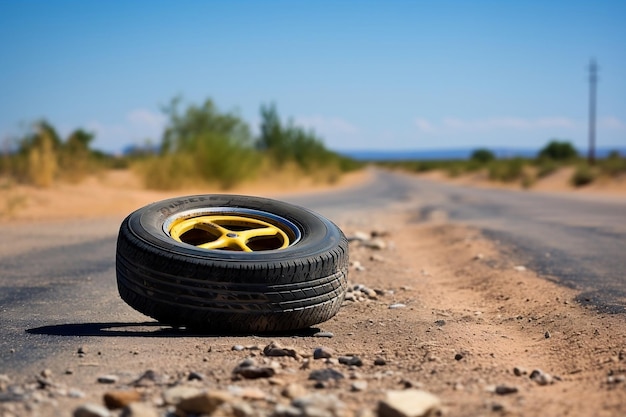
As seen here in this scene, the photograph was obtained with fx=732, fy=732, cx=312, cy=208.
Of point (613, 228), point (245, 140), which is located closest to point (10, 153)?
point (245, 140)

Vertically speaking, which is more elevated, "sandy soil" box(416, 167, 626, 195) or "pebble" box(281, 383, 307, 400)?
"pebble" box(281, 383, 307, 400)

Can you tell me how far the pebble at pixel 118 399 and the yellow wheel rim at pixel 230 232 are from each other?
2.30m

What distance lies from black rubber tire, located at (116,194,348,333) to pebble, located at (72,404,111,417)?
64.5 inches

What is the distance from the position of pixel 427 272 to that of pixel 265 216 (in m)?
3.21

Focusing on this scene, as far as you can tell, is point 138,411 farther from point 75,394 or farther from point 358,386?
point 358,386

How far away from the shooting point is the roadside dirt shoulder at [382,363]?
10.1ft

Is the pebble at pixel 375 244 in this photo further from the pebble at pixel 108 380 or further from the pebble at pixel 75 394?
the pebble at pixel 75 394

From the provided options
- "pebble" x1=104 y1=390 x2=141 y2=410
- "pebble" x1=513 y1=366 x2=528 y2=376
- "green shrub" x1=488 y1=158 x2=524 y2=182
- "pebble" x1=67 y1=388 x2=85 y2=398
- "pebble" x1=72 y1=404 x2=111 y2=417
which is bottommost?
"green shrub" x1=488 y1=158 x2=524 y2=182

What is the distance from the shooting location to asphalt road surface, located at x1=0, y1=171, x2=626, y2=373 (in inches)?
187

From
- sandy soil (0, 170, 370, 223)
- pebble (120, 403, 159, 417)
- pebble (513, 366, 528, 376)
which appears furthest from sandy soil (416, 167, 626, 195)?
pebble (120, 403, 159, 417)

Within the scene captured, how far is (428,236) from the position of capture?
40.4 ft

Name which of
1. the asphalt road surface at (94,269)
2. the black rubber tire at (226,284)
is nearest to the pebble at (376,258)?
the asphalt road surface at (94,269)

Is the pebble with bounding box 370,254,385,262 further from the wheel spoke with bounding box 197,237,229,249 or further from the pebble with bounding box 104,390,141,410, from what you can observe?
the pebble with bounding box 104,390,141,410

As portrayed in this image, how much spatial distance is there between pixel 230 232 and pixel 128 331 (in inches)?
42.4
